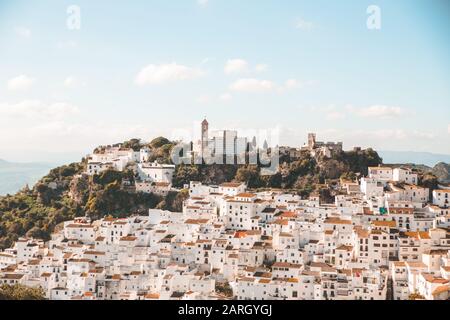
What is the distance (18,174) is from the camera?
71.9ft

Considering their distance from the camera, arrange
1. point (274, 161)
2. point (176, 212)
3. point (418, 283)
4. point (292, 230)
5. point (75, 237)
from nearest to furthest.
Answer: point (418, 283) < point (292, 230) < point (75, 237) < point (176, 212) < point (274, 161)

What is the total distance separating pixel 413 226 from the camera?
1371 centimetres

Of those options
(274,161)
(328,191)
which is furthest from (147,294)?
(274,161)

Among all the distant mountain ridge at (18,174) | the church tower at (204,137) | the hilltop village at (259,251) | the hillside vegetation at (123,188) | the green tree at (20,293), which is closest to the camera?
the hilltop village at (259,251)

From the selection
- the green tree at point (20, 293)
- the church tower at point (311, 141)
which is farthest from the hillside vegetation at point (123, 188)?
the green tree at point (20, 293)

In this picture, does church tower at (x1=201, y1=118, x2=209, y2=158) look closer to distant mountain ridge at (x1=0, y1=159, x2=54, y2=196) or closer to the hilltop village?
the hilltop village

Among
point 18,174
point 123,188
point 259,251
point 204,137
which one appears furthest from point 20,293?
point 18,174

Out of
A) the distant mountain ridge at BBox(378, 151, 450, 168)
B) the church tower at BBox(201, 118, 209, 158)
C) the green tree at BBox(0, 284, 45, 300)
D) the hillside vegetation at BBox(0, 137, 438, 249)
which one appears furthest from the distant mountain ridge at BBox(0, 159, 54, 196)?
the distant mountain ridge at BBox(378, 151, 450, 168)

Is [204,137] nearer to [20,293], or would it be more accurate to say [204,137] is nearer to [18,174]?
[18,174]

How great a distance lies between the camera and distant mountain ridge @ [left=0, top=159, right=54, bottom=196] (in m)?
20.8

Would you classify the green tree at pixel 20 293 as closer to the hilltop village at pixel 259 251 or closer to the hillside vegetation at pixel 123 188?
the hilltop village at pixel 259 251

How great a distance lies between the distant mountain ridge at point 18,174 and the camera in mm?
20750
